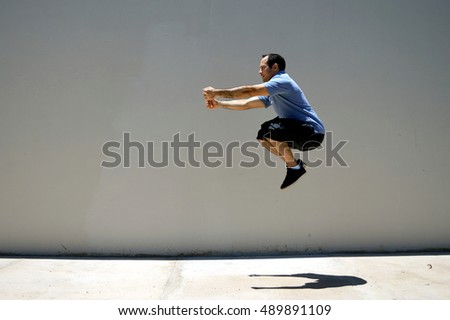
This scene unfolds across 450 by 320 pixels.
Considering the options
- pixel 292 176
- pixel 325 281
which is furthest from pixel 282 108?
pixel 325 281

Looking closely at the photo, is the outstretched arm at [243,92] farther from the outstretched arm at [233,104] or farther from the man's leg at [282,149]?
the man's leg at [282,149]

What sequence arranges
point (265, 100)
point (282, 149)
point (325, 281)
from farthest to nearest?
point (265, 100) < point (282, 149) < point (325, 281)

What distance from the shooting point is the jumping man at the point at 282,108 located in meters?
2.93

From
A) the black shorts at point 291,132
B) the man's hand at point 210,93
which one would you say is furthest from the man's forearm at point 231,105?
the black shorts at point 291,132

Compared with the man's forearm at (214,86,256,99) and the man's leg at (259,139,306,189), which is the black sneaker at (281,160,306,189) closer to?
the man's leg at (259,139,306,189)

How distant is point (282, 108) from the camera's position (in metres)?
3.12

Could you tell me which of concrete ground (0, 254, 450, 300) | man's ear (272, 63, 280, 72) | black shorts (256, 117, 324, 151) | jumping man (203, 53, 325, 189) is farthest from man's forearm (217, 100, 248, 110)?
concrete ground (0, 254, 450, 300)

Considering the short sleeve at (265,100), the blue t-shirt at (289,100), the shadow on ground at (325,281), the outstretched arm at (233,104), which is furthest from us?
the short sleeve at (265,100)

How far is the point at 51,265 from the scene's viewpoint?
11.9 ft

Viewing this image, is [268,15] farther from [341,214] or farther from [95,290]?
[95,290]

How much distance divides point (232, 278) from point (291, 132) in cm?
115

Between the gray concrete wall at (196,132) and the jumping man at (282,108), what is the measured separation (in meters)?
0.89

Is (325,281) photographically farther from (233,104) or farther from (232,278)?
(233,104)

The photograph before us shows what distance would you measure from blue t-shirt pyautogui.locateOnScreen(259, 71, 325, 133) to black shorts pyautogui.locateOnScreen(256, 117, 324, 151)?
0.05 metres
